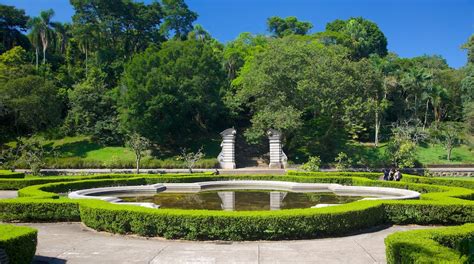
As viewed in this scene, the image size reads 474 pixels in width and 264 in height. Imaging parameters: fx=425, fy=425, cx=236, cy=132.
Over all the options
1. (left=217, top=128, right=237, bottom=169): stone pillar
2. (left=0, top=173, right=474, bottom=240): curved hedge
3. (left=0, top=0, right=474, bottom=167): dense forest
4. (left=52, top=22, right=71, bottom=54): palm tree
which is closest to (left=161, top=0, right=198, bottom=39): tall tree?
(left=0, top=0, right=474, bottom=167): dense forest

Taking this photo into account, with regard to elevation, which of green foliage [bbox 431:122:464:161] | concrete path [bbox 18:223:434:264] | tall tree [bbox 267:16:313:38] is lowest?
concrete path [bbox 18:223:434:264]

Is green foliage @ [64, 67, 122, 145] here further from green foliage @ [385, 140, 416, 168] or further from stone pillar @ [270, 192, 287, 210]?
stone pillar @ [270, 192, 287, 210]

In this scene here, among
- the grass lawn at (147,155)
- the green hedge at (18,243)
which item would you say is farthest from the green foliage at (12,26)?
the green hedge at (18,243)

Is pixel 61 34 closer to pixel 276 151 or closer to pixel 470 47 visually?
pixel 276 151

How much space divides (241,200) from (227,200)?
62cm

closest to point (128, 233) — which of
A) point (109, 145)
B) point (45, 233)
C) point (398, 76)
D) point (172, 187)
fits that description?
point (45, 233)

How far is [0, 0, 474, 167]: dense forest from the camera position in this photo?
44000mm

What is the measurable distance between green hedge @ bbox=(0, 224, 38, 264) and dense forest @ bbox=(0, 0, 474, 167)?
104 ft

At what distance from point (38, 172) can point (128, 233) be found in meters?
25.4

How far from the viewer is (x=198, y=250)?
33.1ft

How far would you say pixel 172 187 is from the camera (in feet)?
74.2

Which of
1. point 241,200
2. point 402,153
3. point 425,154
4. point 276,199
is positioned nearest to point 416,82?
point 425,154

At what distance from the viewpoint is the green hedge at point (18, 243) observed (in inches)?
310

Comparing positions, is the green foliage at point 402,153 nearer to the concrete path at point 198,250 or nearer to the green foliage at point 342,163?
the green foliage at point 342,163
